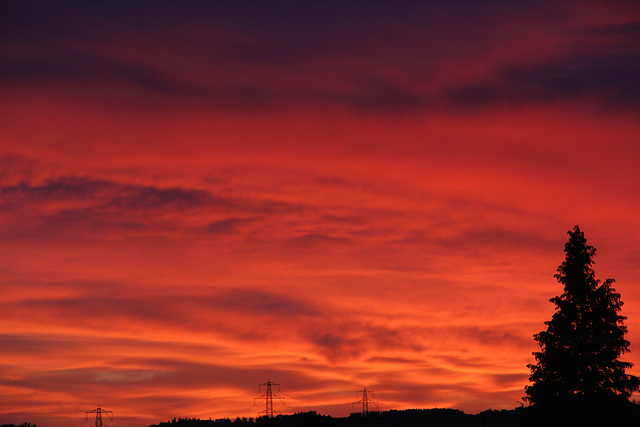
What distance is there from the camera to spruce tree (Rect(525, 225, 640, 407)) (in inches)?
2426

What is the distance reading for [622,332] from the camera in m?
62.2

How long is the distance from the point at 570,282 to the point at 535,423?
10.2 metres

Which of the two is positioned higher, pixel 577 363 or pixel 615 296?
pixel 615 296

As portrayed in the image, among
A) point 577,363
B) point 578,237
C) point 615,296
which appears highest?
point 578,237

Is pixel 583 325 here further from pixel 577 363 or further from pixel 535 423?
pixel 535 423

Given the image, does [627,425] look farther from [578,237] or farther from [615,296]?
[578,237]

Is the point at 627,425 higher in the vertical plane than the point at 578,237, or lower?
lower

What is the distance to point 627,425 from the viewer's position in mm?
60969

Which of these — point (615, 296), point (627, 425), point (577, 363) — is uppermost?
point (615, 296)

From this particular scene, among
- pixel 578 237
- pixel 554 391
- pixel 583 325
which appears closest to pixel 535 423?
pixel 554 391

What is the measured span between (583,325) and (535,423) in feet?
25.2

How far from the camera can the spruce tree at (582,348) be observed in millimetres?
61625

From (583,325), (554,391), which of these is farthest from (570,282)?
(554,391)

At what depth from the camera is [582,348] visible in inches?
2443
